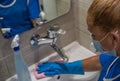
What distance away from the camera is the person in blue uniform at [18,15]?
0.84 m

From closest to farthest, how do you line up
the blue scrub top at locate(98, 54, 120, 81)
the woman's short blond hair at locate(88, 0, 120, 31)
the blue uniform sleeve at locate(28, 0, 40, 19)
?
1. the woman's short blond hair at locate(88, 0, 120, 31)
2. the blue scrub top at locate(98, 54, 120, 81)
3. the blue uniform sleeve at locate(28, 0, 40, 19)

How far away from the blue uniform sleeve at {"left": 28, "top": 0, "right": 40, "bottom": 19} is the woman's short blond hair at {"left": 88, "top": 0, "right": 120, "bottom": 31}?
1.24 ft

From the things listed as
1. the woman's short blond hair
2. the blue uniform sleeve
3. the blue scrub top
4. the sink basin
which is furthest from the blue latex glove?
the woman's short blond hair

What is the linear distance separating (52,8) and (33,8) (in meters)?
0.12

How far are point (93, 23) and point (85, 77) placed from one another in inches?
19.0

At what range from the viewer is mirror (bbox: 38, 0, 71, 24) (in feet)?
3.16

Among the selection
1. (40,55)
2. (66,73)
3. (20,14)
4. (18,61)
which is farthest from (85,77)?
(20,14)

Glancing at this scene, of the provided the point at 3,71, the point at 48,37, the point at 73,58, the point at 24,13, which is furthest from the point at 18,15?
the point at 73,58

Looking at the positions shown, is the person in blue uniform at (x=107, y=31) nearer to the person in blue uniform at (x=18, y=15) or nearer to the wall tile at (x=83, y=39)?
the wall tile at (x=83, y=39)

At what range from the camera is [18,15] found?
89 centimetres

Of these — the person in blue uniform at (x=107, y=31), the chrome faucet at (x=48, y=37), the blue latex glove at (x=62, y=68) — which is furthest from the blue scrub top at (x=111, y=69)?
the chrome faucet at (x=48, y=37)

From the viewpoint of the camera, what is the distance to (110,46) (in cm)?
68

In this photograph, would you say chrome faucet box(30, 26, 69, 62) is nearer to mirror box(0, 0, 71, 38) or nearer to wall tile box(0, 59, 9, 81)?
mirror box(0, 0, 71, 38)

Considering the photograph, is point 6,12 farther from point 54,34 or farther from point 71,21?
point 71,21
